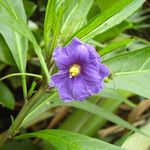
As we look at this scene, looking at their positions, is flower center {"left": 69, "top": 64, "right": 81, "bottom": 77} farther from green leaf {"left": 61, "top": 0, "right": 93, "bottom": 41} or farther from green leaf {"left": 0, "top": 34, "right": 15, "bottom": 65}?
green leaf {"left": 0, "top": 34, "right": 15, "bottom": 65}

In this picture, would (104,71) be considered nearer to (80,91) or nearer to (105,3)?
(80,91)

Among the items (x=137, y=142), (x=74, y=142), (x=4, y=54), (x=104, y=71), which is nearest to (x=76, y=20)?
(x=104, y=71)

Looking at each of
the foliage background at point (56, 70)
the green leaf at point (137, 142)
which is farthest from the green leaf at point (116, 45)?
the green leaf at point (137, 142)

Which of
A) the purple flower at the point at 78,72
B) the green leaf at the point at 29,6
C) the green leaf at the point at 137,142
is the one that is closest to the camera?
the purple flower at the point at 78,72

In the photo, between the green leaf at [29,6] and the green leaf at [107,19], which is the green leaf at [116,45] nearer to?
the green leaf at [107,19]

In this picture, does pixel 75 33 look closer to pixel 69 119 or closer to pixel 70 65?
pixel 70 65

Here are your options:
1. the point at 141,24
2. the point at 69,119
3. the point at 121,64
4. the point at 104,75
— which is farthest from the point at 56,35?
the point at 141,24
